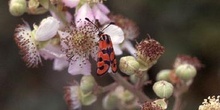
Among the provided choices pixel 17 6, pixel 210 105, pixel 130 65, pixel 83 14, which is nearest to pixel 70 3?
pixel 83 14

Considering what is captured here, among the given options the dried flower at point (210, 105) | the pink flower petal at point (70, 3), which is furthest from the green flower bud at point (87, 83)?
the dried flower at point (210, 105)

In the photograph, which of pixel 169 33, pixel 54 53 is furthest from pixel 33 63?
pixel 169 33

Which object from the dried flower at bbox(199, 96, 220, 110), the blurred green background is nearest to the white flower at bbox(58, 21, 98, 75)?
the dried flower at bbox(199, 96, 220, 110)

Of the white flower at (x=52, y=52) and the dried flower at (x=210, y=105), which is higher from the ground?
the dried flower at (x=210, y=105)

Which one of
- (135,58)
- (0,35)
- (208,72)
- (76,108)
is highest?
(208,72)

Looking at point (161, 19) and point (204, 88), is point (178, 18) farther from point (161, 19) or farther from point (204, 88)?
point (204, 88)

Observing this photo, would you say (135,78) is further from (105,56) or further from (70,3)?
(70,3)

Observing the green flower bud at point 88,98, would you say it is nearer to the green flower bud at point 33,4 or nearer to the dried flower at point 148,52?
the dried flower at point 148,52

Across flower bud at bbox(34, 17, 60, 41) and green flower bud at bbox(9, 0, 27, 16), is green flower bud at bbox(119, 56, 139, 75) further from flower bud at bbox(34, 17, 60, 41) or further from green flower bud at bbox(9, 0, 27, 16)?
green flower bud at bbox(9, 0, 27, 16)
